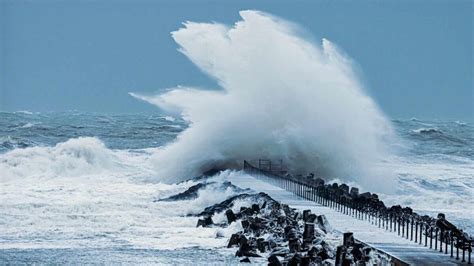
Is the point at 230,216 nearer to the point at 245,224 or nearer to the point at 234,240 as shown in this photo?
the point at 245,224

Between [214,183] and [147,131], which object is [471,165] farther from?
[147,131]

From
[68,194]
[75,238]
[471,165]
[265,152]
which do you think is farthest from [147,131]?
[75,238]

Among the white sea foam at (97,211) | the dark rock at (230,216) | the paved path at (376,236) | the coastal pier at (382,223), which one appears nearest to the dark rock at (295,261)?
the coastal pier at (382,223)

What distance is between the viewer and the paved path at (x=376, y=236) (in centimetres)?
1362

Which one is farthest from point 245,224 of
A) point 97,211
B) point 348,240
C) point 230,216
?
point 97,211

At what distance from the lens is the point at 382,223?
1784 cm

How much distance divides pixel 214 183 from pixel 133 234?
7520 millimetres

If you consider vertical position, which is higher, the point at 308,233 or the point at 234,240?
the point at 308,233

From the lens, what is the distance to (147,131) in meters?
69.6

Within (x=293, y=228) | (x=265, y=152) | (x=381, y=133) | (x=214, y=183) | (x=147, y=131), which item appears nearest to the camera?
(x=293, y=228)

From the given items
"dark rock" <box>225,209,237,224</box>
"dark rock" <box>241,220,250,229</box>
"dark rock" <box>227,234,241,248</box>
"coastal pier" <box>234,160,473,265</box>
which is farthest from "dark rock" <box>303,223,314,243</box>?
"dark rock" <box>225,209,237,224</box>

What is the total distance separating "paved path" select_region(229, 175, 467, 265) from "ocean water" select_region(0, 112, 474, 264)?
2121 millimetres

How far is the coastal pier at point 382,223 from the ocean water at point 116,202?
1.86 m

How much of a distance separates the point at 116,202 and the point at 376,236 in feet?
32.0
